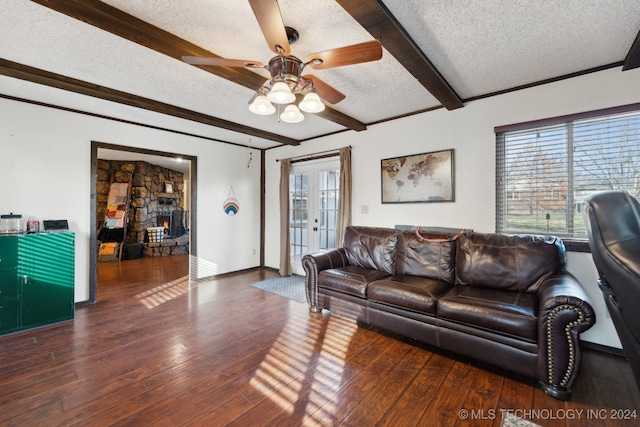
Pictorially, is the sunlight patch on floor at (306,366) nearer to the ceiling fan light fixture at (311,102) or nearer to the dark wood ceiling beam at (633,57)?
the ceiling fan light fixture at (311,102)

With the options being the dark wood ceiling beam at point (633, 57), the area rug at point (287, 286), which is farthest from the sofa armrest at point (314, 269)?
the dark wood ceiling beam at point (633, 57)

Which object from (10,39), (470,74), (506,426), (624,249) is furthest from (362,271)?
(10,39)

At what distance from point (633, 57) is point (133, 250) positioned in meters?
8.49

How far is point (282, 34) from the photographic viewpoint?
5.09 ft

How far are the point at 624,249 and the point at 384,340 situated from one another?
6.86 feet

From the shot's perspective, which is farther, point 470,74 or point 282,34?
point 470,74

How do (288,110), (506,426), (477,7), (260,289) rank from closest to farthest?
(506,426) < (477,7) < (288,110) < (260,289)

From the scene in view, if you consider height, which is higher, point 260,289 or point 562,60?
point 562,60

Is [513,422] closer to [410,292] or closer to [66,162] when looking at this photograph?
[410,292]

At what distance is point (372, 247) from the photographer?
3.32 metres

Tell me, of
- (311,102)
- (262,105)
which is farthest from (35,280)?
(311,102)

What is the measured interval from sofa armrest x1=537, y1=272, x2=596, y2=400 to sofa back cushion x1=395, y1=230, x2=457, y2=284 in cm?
96

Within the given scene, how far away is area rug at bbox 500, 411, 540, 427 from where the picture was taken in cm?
154

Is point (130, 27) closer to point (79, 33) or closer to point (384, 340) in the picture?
point (79, 33)
